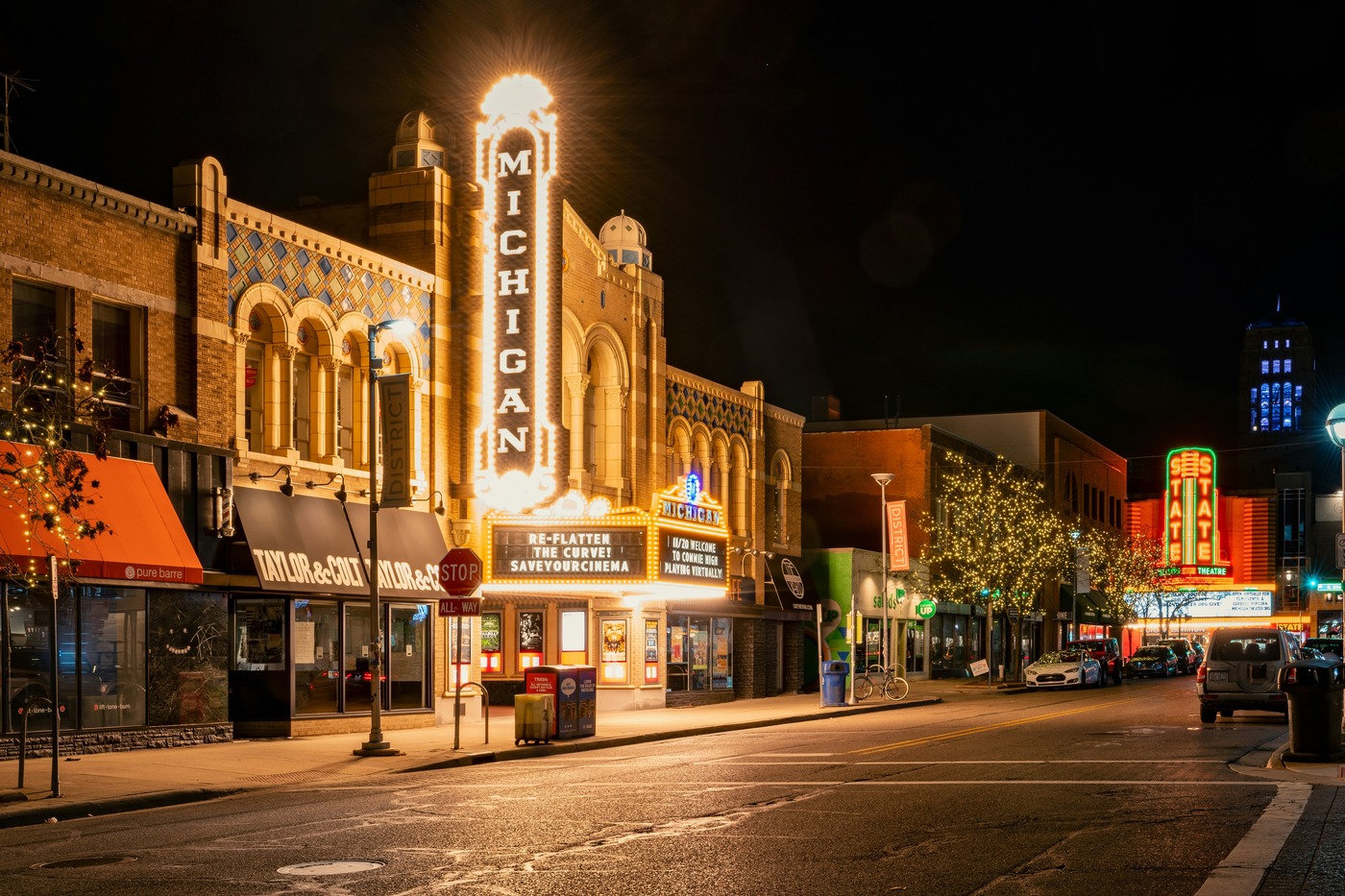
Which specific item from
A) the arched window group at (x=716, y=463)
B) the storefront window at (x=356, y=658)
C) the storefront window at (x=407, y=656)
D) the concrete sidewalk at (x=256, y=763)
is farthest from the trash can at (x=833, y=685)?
the storefront window at (x=356, y=658)

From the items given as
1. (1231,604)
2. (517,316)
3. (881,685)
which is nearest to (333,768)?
(517,316)

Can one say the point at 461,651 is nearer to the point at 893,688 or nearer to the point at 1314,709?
the point at 893,688

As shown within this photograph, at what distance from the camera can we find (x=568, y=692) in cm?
2595

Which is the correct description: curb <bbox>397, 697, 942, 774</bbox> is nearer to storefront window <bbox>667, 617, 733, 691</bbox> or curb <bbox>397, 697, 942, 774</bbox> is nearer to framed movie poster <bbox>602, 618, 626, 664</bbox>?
storefront window <bbox>667, 617, 733, 691</bbox>

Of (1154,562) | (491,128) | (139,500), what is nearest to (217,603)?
(139,500)

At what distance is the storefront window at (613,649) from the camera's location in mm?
36688

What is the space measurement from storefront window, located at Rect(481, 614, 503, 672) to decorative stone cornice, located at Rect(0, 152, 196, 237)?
14.1 meters

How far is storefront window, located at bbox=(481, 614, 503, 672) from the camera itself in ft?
117

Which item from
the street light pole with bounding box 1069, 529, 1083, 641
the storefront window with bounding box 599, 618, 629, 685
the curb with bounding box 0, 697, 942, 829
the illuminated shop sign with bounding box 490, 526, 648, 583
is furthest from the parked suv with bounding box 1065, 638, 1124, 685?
the illuminated shop sign with bounding box 490, 526, 648, 583

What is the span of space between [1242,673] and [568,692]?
13.2 meters

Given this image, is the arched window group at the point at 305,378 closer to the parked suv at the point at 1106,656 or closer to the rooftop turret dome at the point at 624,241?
the rooftop turret dome at the point at 624,241

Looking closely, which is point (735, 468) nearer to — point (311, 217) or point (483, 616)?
point (483, 616)

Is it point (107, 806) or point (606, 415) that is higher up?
point (606, 415)

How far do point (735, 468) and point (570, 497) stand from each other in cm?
1131
